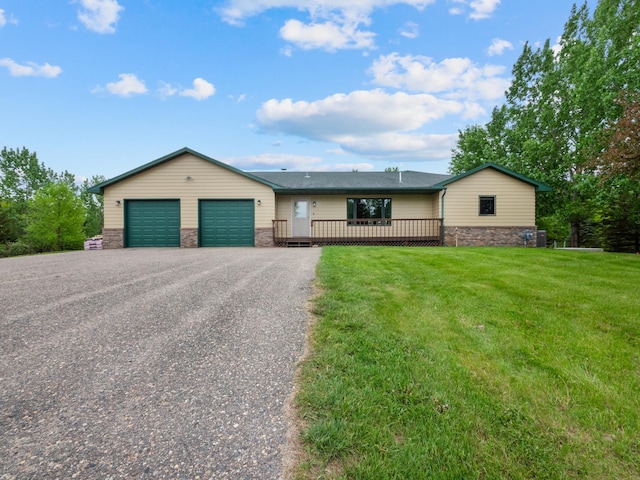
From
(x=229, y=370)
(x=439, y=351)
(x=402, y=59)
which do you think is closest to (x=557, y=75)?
(x=402, y=59)

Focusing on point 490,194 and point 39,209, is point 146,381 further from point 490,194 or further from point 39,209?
point 39,209

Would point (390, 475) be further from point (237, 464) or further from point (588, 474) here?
point (588, 474)

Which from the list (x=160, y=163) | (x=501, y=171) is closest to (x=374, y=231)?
(x=501, y=171)

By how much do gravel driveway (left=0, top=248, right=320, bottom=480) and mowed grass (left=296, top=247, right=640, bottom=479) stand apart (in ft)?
1.03

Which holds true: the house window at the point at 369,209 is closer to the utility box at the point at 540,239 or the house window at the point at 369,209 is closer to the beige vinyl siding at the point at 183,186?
the beige vinyl siding at the point at 183,186

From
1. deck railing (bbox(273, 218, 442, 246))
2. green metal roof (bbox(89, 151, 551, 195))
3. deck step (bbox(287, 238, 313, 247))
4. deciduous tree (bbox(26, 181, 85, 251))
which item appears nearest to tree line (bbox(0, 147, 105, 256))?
deciduous tree (bbox(26, 181, 85, 251))

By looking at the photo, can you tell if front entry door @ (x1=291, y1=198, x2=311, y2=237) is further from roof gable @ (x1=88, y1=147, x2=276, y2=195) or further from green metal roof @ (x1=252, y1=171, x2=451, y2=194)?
roof gable @ (x1=88, y1=147, x2=276, y2=195)

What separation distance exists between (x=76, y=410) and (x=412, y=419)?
2115mm

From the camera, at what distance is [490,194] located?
1481 cm

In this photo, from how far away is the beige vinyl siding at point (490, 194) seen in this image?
14758 mm

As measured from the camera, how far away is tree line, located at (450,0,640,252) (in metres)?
12.6

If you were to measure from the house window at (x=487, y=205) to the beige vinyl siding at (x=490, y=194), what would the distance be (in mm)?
151

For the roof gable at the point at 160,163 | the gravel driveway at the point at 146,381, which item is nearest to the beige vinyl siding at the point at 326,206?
the roof gable at the point at 160,163

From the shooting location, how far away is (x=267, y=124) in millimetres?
24344
